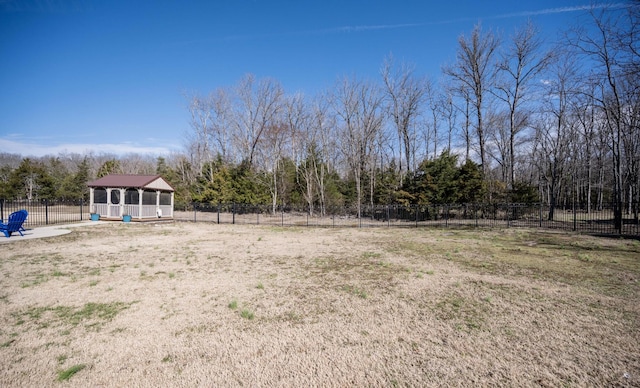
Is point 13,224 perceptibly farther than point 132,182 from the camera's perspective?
No

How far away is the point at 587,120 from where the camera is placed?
28906 mm

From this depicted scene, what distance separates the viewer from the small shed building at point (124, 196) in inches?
768

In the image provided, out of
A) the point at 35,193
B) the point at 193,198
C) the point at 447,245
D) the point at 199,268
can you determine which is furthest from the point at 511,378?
the point at 35,193

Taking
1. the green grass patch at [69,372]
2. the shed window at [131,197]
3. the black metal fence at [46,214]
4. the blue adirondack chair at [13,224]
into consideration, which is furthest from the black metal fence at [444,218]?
the green grass patch at [69,372]

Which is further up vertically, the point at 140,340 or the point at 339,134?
the point at 339,134

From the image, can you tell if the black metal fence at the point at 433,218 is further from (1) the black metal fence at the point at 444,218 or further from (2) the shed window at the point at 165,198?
(2) the shed window at the point at 165,198

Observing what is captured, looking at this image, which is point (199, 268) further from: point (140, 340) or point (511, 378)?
point (511, 378)

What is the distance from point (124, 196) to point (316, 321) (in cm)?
2058

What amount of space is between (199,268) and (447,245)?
29.4ft

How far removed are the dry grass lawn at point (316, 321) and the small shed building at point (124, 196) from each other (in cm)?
1177

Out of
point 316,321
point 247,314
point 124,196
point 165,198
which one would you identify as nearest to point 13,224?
point 124,196

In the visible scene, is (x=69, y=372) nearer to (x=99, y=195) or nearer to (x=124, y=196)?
(x=124, y=196)

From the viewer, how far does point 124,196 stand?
64.5ft

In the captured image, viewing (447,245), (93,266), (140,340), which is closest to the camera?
(140,340)
